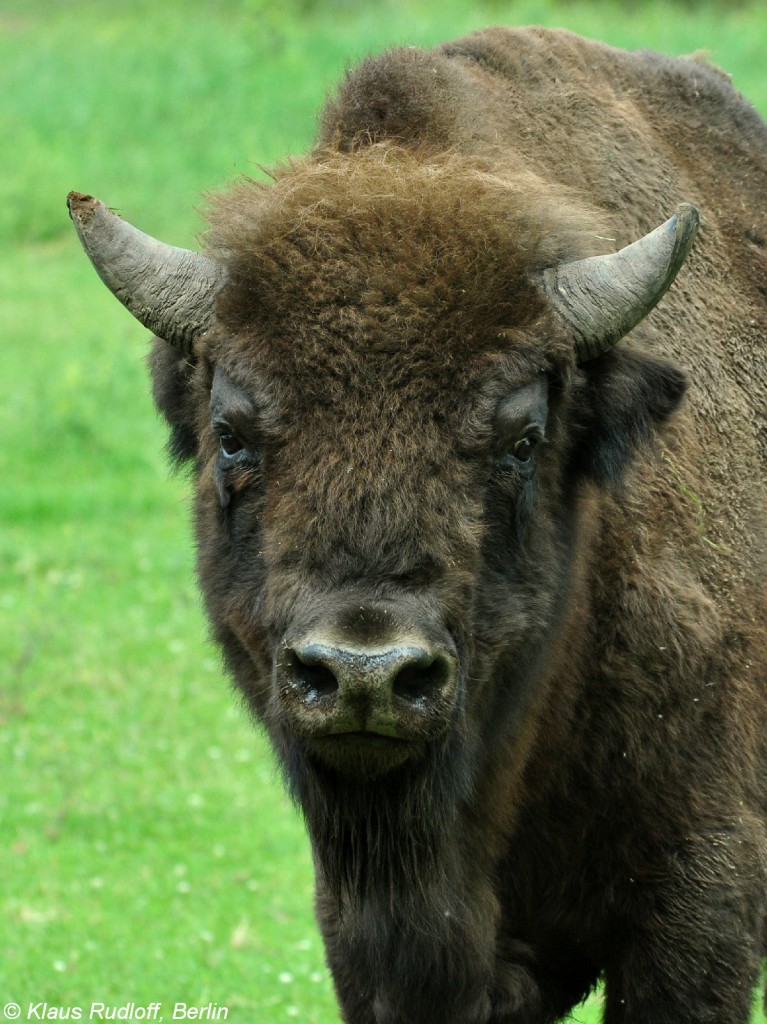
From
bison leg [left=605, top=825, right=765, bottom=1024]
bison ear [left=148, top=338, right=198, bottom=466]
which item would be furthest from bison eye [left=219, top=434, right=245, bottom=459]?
bison leg [left=605, top=825, right=765, bottom=1024]

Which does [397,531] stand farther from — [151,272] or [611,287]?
[151,272]

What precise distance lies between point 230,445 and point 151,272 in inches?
26.1

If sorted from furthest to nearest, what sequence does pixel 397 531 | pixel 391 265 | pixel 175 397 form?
pixel 175 397 → pixel 391 265 → pixel 397 531

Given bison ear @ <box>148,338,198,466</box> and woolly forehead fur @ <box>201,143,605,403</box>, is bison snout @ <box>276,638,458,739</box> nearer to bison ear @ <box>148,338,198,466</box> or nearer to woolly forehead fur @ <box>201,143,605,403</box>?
woolly forehead fur @ <box>201,143,605,403</box>

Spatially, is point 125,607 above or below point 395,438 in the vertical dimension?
below

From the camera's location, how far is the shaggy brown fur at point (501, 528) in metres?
4.15

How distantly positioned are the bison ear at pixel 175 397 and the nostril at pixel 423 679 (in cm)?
147

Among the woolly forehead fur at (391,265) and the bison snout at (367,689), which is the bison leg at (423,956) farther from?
the woolly forehead fur at (391,265)

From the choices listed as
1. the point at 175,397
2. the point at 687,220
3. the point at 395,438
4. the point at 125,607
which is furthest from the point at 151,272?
the point at 125,607

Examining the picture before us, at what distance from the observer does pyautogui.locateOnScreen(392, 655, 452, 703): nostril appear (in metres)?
3.80

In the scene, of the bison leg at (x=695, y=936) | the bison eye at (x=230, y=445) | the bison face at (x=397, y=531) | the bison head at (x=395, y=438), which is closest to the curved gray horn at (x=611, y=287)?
the bison head at (x=395, y=438)

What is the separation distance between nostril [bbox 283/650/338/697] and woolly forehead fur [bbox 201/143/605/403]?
0.80 meters

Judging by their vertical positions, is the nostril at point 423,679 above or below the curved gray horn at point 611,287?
below

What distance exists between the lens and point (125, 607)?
12.0m
